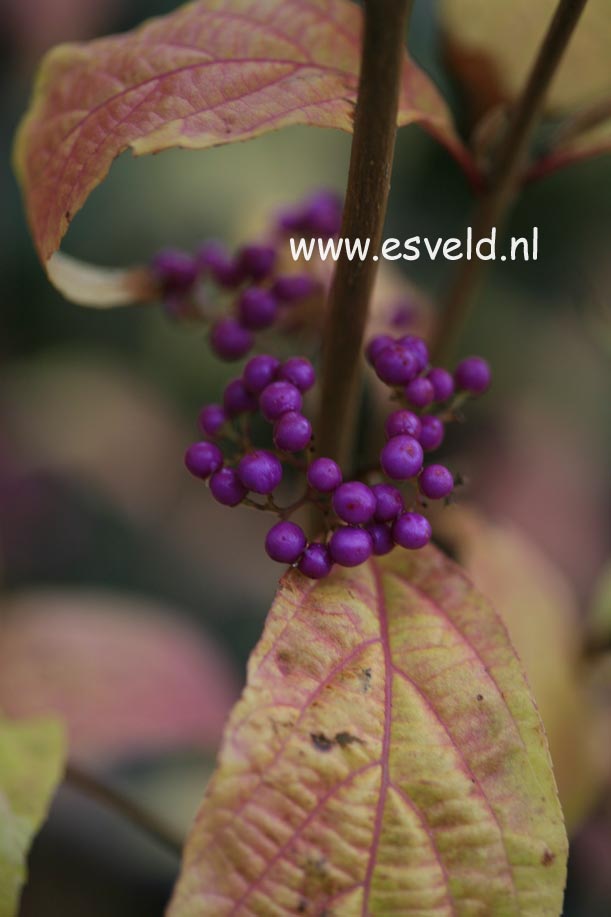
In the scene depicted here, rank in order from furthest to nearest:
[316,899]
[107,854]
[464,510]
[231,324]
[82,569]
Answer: [82,569] < [107,854] < [464,510] < [231,324] < [316,899]

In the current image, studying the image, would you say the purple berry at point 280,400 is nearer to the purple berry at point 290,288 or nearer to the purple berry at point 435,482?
the purple berry at point 435,482

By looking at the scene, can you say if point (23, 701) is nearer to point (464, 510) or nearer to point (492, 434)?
point (464, 510)

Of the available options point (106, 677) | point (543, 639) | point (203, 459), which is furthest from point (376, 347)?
point (106, 677)

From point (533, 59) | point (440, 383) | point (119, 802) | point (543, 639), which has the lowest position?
point (119, 802)

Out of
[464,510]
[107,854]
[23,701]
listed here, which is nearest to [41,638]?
[23,701]

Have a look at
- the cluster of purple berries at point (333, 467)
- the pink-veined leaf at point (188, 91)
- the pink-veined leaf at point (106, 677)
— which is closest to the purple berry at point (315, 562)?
the cluster of purple berries at point (333, 467)

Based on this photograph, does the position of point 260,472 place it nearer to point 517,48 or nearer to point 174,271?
point 174,271
